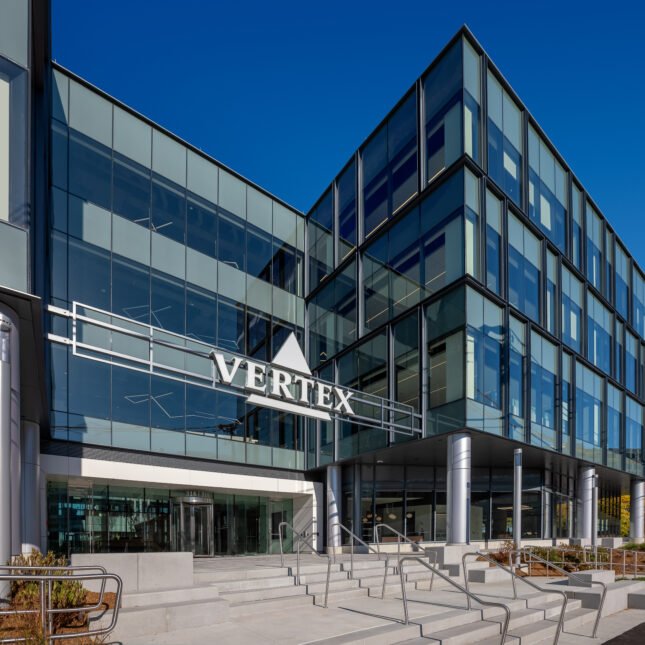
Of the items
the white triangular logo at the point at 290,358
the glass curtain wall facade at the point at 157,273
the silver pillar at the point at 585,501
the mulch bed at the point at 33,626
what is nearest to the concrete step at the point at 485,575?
the white triangular logo at the point at 290,358

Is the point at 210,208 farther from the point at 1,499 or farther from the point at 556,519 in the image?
the point at 556,519

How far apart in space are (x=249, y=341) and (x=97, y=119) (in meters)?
10.7

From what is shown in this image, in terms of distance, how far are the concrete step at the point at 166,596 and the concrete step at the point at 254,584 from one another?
1225 mm

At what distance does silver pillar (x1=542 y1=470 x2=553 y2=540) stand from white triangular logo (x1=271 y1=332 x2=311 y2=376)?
1600cm

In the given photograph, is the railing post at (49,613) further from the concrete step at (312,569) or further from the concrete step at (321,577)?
the concrete step at (312,569)

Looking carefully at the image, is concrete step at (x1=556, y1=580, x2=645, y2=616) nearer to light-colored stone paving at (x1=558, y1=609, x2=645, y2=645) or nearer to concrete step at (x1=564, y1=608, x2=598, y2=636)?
light-colored stone paving at (x1=558, y1=609, x2=645, y2=645)

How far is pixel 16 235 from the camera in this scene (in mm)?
10266

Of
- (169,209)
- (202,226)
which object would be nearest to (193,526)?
(202,226)

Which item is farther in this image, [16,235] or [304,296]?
[304,296]

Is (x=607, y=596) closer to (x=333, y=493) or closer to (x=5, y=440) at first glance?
(x=5, y=440)

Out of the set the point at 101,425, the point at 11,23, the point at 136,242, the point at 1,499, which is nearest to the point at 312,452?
the point at 101,425

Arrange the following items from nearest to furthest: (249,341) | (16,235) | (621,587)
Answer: (16,235) → (621,587) → (249,341)

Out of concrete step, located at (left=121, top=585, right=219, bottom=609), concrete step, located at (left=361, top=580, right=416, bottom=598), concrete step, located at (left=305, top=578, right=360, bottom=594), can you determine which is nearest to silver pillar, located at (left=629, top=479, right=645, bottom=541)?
concrete step, located at (left=361, top=580, right=416, bottom=598)

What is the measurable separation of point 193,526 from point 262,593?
12.4 meters
